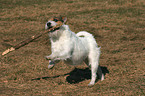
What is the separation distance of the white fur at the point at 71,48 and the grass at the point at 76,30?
0.83m

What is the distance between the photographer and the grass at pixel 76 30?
24.4ft

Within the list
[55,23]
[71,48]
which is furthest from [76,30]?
[55,23]

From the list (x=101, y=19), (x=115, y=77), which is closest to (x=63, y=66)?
(x=115, y=77)

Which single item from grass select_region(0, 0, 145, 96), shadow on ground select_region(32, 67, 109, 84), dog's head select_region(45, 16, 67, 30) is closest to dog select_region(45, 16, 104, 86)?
dog's head select_region(45, 16, 67, 30)

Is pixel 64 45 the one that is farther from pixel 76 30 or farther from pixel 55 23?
pixel 76 30

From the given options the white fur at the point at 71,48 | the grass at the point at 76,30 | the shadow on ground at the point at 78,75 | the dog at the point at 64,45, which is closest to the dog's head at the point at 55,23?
the dog at the point at 64,45

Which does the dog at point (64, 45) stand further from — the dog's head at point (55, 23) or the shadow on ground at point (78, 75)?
the shadow on ground at point (78, 75)

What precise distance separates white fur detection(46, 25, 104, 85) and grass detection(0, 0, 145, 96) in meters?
0.83

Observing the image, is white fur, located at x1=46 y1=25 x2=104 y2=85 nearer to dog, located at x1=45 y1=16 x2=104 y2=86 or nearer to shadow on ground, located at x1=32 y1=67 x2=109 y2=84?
dog, located at x1=45 y1=16 x2=104 y2=86

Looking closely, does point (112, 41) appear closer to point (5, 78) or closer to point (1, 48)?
point (1, 48)

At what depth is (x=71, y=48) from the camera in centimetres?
697

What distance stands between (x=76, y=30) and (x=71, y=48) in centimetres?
974

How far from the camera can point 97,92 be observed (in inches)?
264

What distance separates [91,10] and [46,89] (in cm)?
1475
